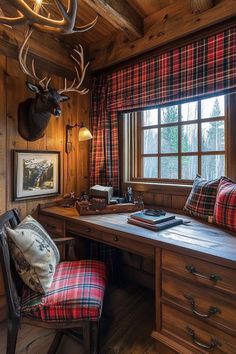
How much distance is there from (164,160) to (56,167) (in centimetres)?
109

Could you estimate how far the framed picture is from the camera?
1.94m

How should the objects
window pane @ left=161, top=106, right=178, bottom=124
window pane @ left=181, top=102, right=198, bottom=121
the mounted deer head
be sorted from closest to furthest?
the mounted deer head, window pane @ left=181, top=102, right=198, bottom=121, window pane @ left=161, top=106, right=178, bottom=124

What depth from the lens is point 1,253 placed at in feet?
3.59

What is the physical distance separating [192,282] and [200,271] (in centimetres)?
9

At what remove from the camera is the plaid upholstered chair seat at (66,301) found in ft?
3.84

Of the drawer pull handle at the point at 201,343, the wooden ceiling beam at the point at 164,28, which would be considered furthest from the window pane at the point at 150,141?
the drawer pull handle at the point at 201,343

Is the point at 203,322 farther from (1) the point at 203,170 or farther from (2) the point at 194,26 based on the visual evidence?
(2) the point at 194,26

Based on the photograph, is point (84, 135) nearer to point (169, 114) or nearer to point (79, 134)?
point (79, 134)

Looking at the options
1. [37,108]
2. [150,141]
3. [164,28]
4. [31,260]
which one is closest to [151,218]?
[31,260]

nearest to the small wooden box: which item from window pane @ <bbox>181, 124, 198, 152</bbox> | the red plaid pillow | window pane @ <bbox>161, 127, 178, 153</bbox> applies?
window pane @ <bbox>161, 127, 178, 153</bbox>

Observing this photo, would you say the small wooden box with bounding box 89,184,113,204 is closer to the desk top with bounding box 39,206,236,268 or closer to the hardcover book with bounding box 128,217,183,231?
the desk top with bounding box 39,206,236,268

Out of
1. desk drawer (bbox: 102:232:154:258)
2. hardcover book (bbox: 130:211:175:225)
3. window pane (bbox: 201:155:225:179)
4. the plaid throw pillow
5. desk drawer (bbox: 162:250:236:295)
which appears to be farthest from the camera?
window pane (bbox: 201:155:225:179)

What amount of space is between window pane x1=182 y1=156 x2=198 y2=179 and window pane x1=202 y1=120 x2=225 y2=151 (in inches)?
5.5

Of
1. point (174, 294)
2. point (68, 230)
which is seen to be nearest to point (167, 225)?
point (174, 294)
